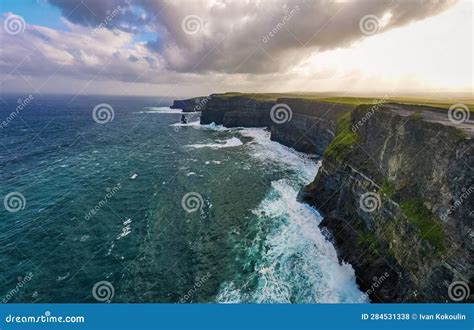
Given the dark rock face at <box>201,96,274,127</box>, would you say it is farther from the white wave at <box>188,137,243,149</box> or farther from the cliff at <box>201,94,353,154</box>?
the white wave at <box>188,137,243,149</box>

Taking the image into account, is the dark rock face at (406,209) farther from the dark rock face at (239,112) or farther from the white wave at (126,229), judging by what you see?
the dark rock face at (239,112)

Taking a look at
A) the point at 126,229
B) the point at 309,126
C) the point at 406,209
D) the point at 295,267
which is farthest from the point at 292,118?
the point at 126,229

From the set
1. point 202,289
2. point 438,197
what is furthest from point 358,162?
point 202,289

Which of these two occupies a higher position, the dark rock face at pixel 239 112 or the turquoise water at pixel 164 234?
the dark rock face at pixel 239 112

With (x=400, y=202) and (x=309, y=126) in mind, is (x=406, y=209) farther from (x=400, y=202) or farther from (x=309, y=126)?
(x=309, y=126)

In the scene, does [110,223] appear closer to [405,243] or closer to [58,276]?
[58,276]

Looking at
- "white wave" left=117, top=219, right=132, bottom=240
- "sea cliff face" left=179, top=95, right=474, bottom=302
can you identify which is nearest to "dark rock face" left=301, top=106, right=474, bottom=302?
"sea cliff face" left=179, top=95, right=474, bottom=302

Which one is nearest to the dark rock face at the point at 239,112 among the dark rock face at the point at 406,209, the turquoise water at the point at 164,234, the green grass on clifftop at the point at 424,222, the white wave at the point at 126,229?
the turquoise water at the point at 164,234
